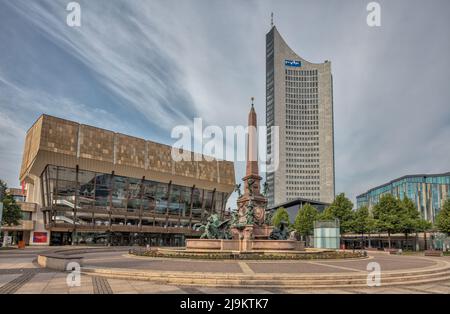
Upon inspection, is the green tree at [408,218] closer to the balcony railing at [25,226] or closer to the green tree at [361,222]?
the green tree at [361,222]

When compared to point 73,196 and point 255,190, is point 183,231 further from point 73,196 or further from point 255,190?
point 255,190

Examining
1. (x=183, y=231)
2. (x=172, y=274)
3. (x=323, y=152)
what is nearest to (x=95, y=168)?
(x=183, y=231)

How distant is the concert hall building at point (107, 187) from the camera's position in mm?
69375

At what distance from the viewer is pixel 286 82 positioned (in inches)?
7352

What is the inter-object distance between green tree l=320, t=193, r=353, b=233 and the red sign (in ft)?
176

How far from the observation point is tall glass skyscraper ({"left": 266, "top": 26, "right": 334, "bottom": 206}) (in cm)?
17800

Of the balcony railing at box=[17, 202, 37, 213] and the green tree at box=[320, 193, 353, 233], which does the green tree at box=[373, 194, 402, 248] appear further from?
the balcony railing at box=[17, 202, 37, 213]

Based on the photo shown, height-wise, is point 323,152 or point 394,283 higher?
point 323,152

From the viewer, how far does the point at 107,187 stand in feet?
255

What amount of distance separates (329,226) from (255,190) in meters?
15.1

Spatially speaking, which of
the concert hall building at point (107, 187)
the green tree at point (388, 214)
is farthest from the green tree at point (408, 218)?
the concert hall building at point (107, 187)

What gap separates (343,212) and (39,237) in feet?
185

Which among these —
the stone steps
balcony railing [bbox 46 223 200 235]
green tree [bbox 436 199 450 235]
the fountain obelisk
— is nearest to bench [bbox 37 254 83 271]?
the stone steps
